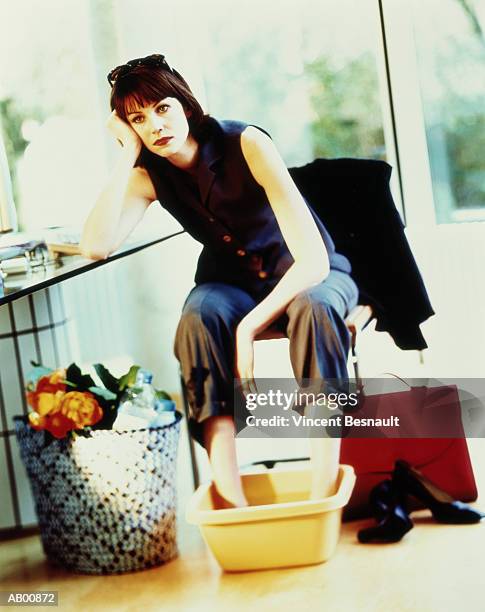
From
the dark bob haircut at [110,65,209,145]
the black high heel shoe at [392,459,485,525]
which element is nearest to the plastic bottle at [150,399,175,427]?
the black high heel shoe at [392,459,485,525]

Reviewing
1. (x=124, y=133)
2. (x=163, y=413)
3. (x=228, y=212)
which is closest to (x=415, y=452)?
(x=163, y=413)

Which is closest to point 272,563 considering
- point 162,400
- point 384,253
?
point 162,400

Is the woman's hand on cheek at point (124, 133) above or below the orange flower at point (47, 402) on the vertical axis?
above

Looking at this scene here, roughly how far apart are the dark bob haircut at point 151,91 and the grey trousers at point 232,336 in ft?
0.99

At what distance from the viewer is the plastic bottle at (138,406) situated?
1.94 metres

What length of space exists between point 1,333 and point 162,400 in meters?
0.41

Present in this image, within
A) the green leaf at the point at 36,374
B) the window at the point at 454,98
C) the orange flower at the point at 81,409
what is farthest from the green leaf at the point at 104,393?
the window at the point at 454,98

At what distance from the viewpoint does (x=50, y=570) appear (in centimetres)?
200

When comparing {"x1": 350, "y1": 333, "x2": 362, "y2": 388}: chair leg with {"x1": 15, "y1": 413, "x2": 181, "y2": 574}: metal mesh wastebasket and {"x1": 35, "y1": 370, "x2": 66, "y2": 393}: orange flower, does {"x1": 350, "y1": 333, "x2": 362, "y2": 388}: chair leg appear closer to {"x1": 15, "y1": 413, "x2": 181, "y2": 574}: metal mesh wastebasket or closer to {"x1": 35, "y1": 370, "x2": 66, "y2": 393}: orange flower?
{"x1": 15, "y1": 413, "x2": 181, "y2": 574}: metal mesh wastebasket

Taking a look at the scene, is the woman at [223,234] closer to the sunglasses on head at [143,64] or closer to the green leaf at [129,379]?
the sunglasses on head at [143,64]

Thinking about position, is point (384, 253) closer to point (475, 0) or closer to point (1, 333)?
point (475, 0)

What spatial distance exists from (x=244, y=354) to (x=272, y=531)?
322mm

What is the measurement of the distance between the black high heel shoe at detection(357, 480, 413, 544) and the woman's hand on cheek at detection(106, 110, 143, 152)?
0.76m

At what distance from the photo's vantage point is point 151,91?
5.64 feet
